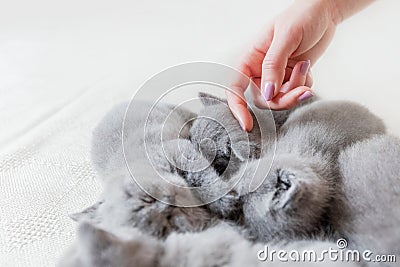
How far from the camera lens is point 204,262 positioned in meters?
0.46

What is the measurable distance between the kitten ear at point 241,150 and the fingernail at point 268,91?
0.45ft

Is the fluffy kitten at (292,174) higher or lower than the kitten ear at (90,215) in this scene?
higher

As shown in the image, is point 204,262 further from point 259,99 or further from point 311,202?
point 259,99

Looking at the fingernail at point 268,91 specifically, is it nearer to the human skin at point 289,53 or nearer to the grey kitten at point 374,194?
the human skin at point 289,53

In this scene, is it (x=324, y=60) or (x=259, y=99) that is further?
(x=324, y=60)

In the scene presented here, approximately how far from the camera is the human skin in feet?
2.38

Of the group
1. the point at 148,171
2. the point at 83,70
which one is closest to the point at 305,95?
the point at 148,171

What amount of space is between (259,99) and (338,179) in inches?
8.4

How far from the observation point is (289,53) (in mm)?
811

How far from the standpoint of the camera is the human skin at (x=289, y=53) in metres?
0.73

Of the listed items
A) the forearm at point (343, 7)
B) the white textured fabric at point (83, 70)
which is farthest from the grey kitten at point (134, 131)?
the forearm at point (343, 7)

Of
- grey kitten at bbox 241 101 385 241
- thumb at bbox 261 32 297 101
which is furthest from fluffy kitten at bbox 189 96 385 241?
thumb at bbox 261 32 297 101

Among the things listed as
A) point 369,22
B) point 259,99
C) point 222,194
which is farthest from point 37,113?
point 369,22

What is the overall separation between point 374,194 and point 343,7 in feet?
1.61
